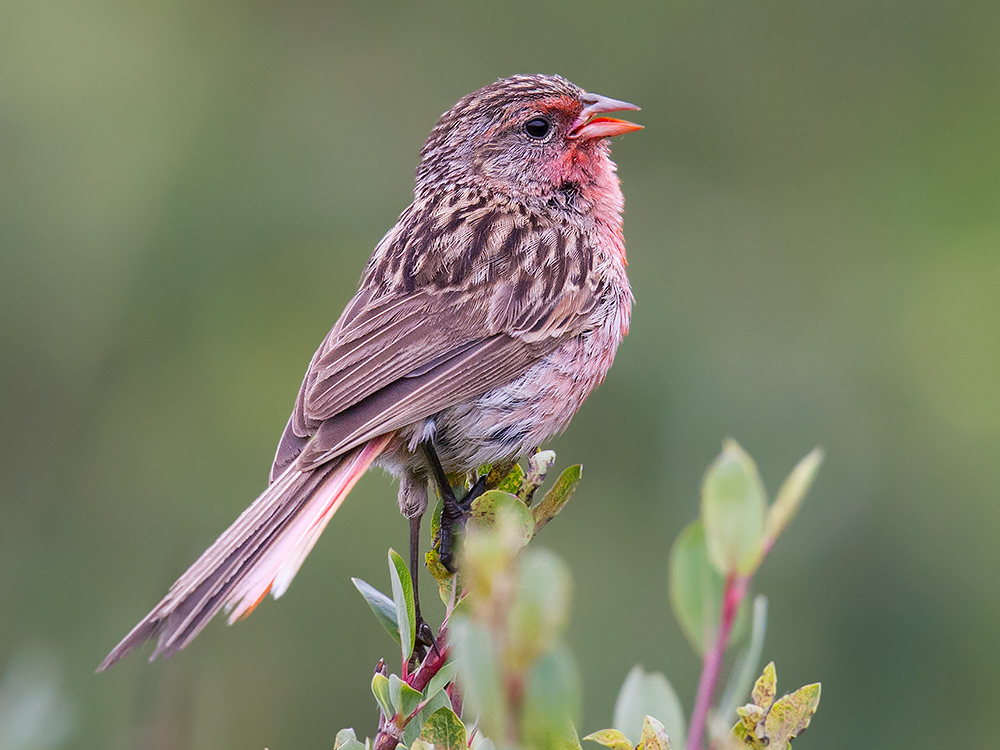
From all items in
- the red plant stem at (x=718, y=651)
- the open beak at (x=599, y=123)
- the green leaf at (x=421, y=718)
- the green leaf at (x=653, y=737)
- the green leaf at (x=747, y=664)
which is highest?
the open beak at (x=599, y=123)

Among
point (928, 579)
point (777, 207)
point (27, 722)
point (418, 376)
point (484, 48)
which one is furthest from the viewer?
point (484, 48)

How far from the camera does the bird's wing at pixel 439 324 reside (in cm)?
408

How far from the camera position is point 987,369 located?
8.10 metres

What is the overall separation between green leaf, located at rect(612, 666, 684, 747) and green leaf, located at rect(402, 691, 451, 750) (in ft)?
1.30

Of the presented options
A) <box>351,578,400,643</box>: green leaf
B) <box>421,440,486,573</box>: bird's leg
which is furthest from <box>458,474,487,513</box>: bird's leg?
<box>351,578,400,643</box>: green leaf

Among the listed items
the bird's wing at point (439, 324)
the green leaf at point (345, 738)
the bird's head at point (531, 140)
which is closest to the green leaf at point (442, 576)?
the green leaf at point (345, 738)

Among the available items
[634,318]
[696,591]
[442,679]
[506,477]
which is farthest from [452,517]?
[634,318]

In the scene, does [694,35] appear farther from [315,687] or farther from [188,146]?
[315,687]

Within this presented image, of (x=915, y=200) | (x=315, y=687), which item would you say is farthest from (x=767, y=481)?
(x=315, y=687)

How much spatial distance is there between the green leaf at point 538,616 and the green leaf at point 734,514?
0.20 metres

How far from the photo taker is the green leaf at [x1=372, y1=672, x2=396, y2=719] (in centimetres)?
254

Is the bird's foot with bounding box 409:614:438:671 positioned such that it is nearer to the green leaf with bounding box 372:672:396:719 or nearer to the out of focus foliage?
the green leaf with bounding box 372:672:396:719

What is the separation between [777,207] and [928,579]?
128 inches

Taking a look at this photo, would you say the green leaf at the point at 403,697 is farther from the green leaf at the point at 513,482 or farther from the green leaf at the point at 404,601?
the green leaf at the point at 513,482
